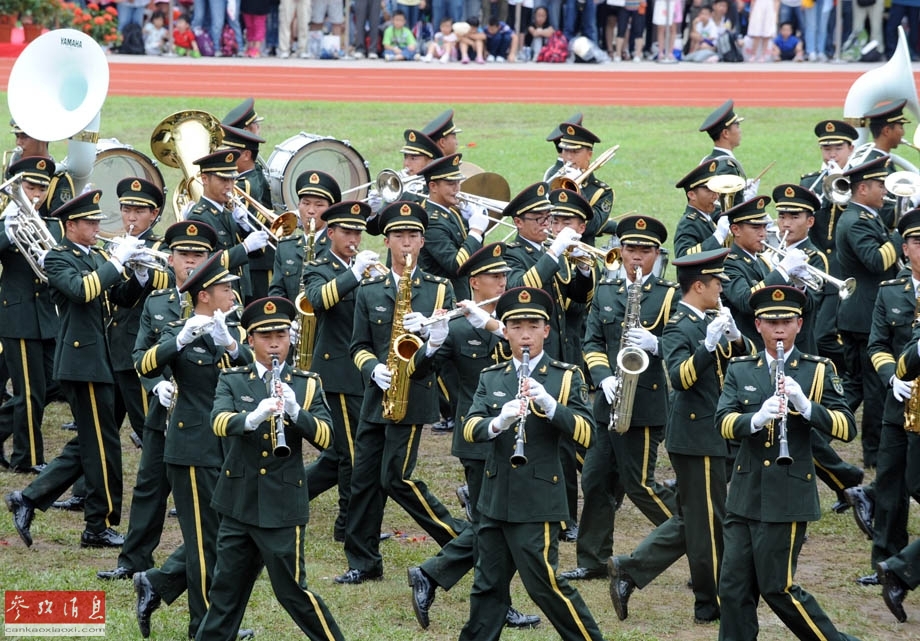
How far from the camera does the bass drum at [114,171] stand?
1409 cm

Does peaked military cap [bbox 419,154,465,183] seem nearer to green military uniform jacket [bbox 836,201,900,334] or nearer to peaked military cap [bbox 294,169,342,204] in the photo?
peaked military cap [bbox 294,169,342,204]

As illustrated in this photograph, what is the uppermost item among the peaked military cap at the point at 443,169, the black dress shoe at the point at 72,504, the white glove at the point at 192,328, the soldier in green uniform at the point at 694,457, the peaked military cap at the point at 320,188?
the peaked military cap at the point at 443,169

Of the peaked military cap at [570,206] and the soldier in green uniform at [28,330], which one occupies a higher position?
the peaked military cap at [570,206]

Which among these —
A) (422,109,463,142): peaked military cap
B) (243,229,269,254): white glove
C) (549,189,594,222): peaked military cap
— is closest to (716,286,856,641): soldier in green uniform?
(549,189,594,222): peaked military cap

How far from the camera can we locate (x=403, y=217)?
33.8 feet

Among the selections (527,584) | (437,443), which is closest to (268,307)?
(527,584)

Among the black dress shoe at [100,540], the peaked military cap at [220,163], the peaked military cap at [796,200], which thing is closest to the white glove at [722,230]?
the peaked military cap at [796,200]

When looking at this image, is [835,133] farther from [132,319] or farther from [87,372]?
[87,372]

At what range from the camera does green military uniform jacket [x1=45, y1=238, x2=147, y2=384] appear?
34.4ft

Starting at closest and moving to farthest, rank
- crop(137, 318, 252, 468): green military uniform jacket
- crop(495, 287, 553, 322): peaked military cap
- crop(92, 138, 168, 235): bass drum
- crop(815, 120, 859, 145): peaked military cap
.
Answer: crop(495, 287, 553, 322): peaked military cap
crop(137, 318, 252, 468): green military uniform jacket
crop(815, 120, 859, 145): peaked military cap
crop(92, 138, 168, 235): bass drum

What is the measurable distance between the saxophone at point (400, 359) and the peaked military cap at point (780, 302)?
215 cm

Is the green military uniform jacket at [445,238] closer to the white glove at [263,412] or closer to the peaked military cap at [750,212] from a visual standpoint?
the peaked military cap at [750,212]

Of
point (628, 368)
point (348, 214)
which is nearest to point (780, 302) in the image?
point (628, 368)

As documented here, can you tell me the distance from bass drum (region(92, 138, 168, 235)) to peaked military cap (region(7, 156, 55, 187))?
2273mm
